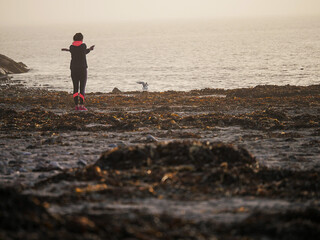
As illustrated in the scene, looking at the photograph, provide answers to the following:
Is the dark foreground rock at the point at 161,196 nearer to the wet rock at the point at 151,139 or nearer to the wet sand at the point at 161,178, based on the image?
the wet sand at the point at 161,178

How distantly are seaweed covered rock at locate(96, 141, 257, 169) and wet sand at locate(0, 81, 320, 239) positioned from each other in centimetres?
2

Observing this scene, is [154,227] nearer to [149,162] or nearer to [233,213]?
[233,213]

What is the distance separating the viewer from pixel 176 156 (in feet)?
24.1

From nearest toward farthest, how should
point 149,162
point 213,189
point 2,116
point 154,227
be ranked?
point 154,227 → point 213,189 → point 149,162 → point 2,116

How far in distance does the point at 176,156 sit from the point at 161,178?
0.98 meters

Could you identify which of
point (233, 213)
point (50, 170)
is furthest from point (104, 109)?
point (233, 213)

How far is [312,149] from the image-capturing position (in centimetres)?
925

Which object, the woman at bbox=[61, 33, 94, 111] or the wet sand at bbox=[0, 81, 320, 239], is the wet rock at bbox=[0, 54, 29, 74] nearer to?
the woman at bbox=[61, 33, 94, 111]

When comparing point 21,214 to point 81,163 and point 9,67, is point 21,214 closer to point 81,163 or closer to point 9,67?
point 81,163

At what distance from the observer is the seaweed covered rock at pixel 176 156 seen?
7.20m

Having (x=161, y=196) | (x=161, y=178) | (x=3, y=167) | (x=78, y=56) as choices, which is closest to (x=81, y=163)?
(x=3, y=167)

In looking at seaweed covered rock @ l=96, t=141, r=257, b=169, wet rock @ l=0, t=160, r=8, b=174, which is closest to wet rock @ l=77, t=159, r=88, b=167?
seaweed covered rock @ l=96, t=141, r=257, b=169

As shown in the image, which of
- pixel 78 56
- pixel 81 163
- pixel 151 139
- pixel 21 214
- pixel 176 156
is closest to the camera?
pixel 21 214

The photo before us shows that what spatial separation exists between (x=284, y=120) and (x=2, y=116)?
9.93m
